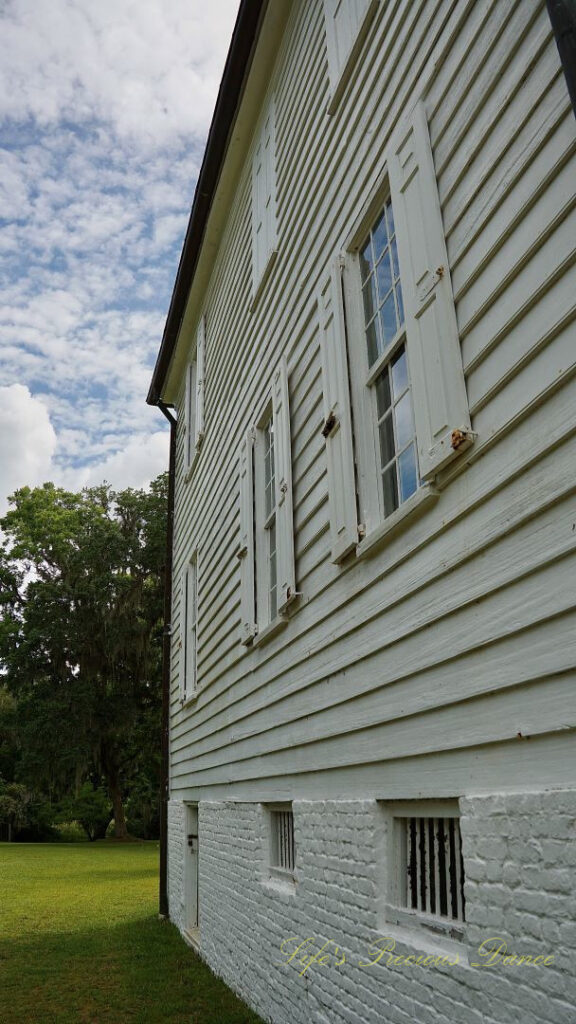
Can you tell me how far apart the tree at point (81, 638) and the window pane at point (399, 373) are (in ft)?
80.6

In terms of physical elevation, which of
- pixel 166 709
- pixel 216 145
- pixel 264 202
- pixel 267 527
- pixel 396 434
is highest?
pixel 216 145

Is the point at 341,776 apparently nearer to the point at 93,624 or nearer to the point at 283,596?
the point at 283,596

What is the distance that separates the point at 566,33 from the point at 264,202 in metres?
5.04

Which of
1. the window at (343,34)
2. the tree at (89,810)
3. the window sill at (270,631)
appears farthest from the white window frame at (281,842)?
the tree at (89,810)

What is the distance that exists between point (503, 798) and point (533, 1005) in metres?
0.59

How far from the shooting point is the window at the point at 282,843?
17.8ft

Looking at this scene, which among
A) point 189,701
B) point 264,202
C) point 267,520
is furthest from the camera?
point 189,701

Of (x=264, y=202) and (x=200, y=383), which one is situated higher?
(x=264, y=202)

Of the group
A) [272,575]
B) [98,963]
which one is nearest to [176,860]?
[98,963]

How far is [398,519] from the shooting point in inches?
134

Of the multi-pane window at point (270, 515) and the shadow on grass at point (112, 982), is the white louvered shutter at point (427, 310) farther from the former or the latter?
the shadow on grass at point (112, 982)

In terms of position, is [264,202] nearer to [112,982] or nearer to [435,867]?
[435,867]

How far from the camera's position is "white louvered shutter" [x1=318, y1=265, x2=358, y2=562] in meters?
4.06

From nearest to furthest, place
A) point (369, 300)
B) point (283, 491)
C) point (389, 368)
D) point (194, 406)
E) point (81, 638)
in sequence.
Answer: point (389, 368)
point (369, 300)
point (283, 491)
point (194, 406)
point (81, 638)
